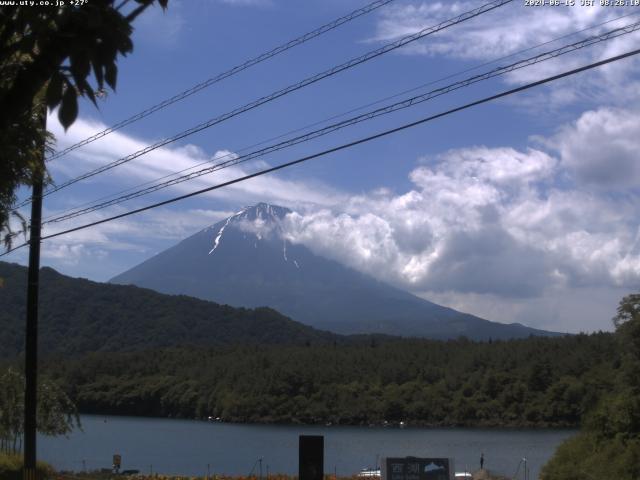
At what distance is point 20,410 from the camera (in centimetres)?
2492

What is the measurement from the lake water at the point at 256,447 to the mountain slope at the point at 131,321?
6776cm

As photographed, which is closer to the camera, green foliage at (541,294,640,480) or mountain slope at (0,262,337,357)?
green foliage at (541,294,640,480)

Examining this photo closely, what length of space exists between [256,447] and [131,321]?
12064 cm

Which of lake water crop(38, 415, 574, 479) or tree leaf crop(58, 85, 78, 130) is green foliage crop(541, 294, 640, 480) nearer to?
tree leaf crop(58, 85, 78, 130)

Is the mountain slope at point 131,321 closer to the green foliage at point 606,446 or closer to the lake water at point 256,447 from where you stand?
the lake water at point 256,447

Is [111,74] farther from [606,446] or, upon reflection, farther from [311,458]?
[606,446]

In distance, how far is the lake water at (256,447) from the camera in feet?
159

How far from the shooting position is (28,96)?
4.23 meters

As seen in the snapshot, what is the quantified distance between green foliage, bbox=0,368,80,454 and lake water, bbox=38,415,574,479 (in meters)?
12.9

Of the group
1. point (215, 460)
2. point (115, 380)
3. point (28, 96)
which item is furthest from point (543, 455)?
point (115, 380)

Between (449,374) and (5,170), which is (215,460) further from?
(449,374)

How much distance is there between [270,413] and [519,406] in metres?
27.2

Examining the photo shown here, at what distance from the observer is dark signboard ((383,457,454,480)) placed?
526 inches

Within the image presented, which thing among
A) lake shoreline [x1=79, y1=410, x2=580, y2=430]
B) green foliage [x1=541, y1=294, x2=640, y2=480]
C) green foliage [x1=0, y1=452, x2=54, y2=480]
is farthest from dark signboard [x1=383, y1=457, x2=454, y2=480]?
lake shoreline [x1=79, y1=410, x2=580, y2=430]
